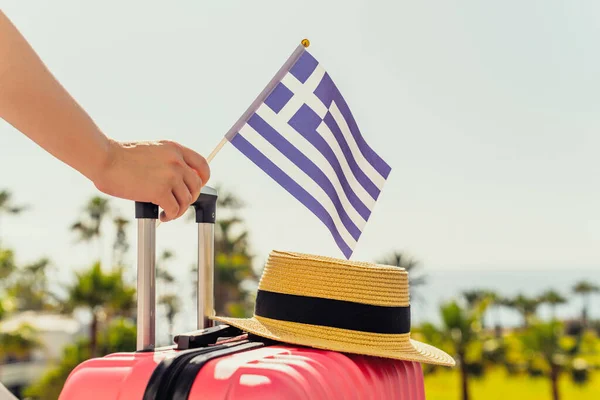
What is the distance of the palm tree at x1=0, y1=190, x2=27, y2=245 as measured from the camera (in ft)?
108

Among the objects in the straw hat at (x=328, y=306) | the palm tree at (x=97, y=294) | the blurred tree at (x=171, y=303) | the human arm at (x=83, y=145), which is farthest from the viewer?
the blurred tree at (x=171, y=303)

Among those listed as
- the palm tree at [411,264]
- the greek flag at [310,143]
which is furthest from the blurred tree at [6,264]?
the greek flag at [310,143]

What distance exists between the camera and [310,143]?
5.61 ft

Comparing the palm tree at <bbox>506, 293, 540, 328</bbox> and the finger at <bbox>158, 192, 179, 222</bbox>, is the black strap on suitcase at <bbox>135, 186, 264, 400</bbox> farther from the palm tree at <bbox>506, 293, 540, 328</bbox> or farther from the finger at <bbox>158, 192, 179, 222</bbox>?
the palm tree at <bbox>506, 293, 540, 328</bbox>

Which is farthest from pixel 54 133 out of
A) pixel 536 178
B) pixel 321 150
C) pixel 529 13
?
pixel 536 178

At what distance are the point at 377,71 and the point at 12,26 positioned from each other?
47559mm

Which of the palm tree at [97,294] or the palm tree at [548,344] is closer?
the palm tree at [97,294]

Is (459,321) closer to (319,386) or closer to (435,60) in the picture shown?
(435,60)

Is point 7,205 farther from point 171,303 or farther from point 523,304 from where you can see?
point 523,304

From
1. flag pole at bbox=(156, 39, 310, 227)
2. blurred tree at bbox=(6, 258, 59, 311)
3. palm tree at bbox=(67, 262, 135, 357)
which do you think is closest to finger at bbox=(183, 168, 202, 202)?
flag pole at bbox=(156, 39, 310, 227)

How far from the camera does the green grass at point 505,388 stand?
30.5 m

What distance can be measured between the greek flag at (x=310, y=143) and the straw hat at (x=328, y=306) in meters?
0.42

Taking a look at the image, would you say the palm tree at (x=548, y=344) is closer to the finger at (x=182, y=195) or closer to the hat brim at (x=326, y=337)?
the hat brim at (x=326, y=337)

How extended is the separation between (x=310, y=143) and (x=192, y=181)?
0.67 meters
